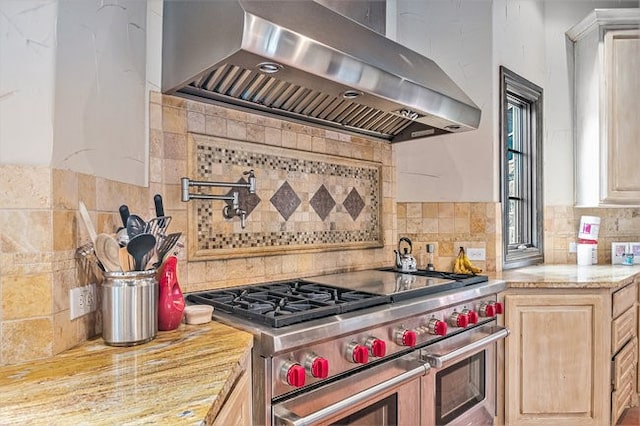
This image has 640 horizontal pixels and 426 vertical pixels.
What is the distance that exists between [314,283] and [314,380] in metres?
0.73

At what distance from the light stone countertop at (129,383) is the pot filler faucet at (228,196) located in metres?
0.67

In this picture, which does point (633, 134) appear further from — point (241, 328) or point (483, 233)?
point (241, 328)

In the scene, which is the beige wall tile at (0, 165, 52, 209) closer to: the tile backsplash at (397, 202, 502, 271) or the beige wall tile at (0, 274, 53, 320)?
Result: the beige wall tile at (0, 274, 53, 320)

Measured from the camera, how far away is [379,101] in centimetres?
187

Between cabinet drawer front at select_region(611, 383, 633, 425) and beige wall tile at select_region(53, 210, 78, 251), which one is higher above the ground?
beige wall tile at select_region(53, 210, 78, 251)

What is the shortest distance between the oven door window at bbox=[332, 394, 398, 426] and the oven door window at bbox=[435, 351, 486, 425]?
1.07ft

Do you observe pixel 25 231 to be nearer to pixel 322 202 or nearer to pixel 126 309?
pixel 126 309

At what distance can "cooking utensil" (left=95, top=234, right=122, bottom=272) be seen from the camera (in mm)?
1286

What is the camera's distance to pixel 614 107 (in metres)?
3.19

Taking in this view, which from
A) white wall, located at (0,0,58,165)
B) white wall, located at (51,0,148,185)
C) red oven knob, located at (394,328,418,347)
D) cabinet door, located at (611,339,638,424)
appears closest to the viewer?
white wall, located at (0,0,58,165)

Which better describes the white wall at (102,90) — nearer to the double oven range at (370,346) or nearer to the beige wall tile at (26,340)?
the beige wall tile at (26,340)

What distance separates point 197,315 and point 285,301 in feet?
1.12

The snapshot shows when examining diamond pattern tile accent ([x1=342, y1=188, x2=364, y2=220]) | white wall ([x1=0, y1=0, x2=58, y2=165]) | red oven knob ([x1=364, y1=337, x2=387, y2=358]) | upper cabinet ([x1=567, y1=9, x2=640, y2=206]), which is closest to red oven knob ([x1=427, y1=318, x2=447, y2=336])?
red oven knob ([x1=364, y1=337, x2=387, y2=358])

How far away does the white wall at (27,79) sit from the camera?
1.11m
